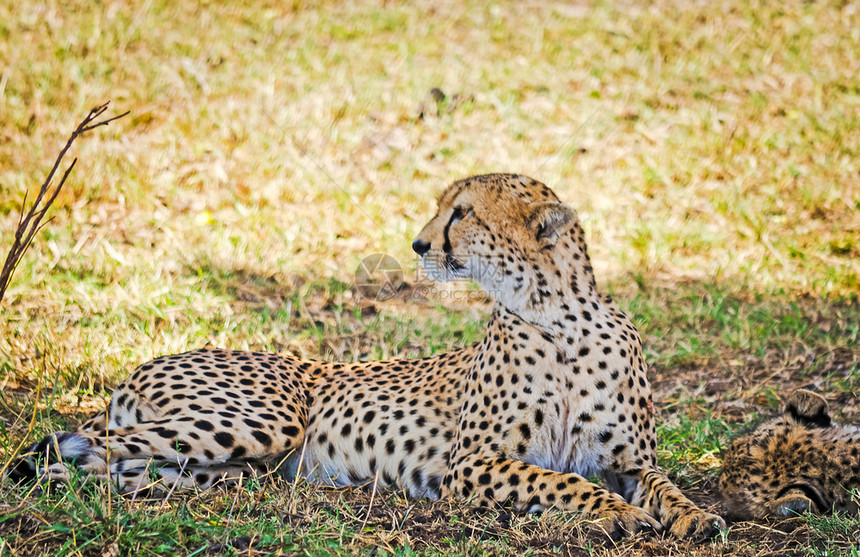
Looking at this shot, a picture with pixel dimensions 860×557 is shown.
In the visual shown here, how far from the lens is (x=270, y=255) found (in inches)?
256

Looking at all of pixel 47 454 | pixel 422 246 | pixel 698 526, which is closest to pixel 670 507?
pixel 698 526

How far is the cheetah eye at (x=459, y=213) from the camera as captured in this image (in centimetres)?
354

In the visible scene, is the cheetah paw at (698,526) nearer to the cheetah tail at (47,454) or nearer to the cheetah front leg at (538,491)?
the cheetah front leg at (538,491)

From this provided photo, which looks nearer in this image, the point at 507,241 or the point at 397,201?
the point at 507,241

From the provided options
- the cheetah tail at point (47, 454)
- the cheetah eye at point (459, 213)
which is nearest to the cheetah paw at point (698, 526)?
the cheetah eye at point (459, 213)

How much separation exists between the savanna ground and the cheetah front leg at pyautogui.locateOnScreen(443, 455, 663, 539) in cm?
8

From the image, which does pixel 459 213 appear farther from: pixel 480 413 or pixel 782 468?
pixel 782 468

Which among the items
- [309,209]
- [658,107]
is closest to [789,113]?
[658,107]

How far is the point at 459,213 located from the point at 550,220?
1.30 feet

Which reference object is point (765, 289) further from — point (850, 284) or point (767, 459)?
point (767, 459)

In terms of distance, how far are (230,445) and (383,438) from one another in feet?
2.03

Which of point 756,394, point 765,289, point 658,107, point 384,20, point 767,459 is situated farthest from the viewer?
point 384,20

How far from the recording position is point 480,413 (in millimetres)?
3355

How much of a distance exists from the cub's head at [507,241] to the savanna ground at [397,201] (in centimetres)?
89
